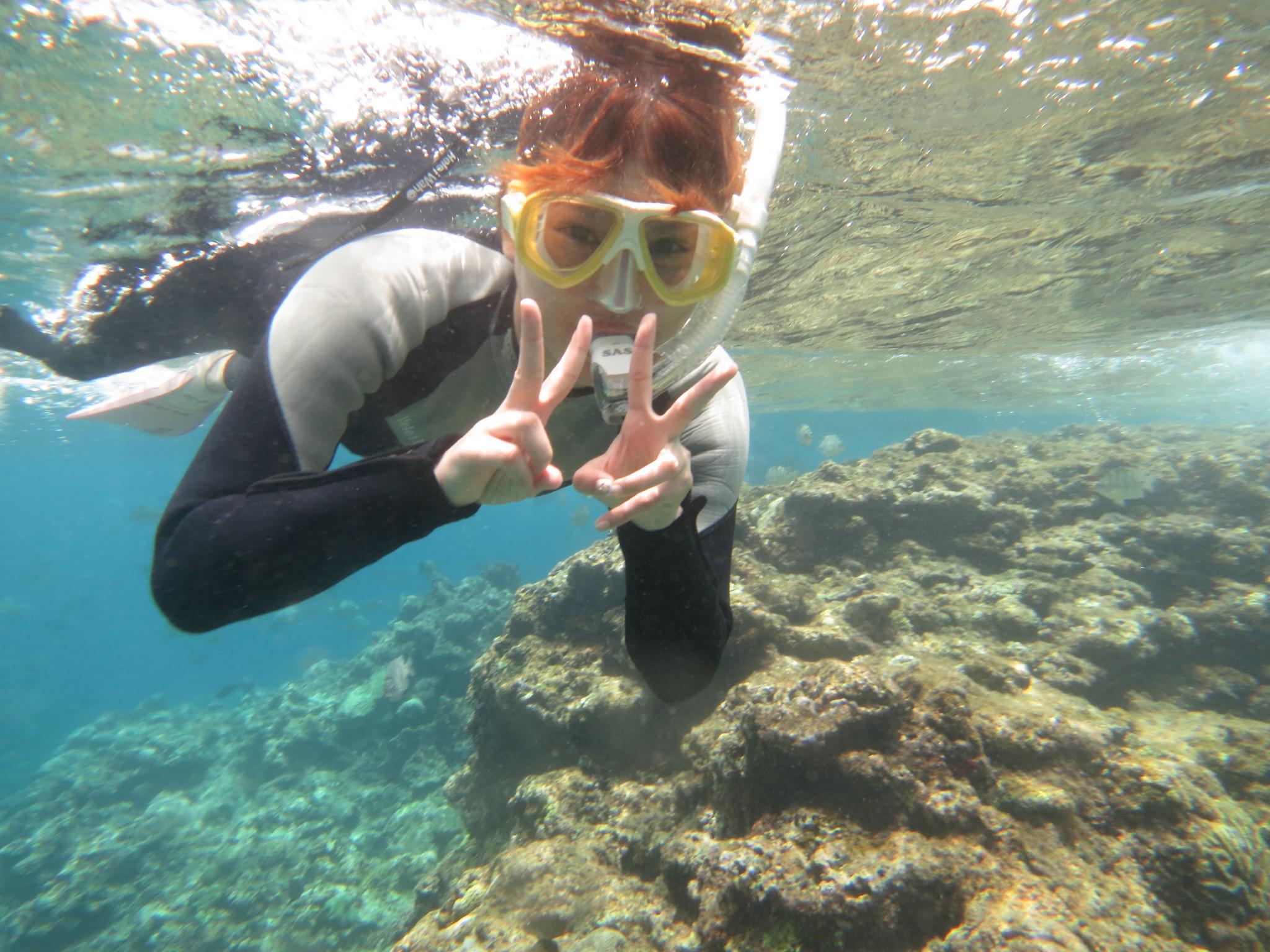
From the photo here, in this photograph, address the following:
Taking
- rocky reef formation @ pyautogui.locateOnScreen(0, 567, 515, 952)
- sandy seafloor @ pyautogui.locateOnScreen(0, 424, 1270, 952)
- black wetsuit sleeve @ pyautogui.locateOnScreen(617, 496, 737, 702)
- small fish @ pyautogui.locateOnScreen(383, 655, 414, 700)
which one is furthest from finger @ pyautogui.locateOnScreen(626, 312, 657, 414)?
small fish @ pyautogui.locateOnScreen(383, 655, 414, 700)

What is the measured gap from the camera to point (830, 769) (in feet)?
13.3

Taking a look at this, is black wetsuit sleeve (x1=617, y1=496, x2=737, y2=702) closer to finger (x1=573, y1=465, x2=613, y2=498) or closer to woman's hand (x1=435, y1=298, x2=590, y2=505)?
finger (x1=573, y1=465, x2=613, y2=498)

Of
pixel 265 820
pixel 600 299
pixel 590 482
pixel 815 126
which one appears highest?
pixel 815 126

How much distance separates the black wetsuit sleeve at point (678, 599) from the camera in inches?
90.1

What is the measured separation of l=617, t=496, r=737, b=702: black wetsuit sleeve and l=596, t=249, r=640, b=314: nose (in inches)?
30.0

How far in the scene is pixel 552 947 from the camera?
4301 mm

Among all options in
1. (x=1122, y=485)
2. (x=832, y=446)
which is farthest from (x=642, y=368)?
(x=832, y=446)

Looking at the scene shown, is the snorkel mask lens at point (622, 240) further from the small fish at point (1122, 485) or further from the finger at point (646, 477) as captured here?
the small fish at point (1122, 485)

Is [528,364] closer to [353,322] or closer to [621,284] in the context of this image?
[621,284]

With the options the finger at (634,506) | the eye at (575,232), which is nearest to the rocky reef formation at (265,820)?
the finger at (634,506)

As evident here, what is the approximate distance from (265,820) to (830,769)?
15402 millimetres

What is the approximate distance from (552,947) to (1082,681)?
250 inches

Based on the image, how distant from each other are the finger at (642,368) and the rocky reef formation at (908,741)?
10.9 feet

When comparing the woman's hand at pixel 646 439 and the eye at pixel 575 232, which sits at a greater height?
the eye at pixel 575 232
